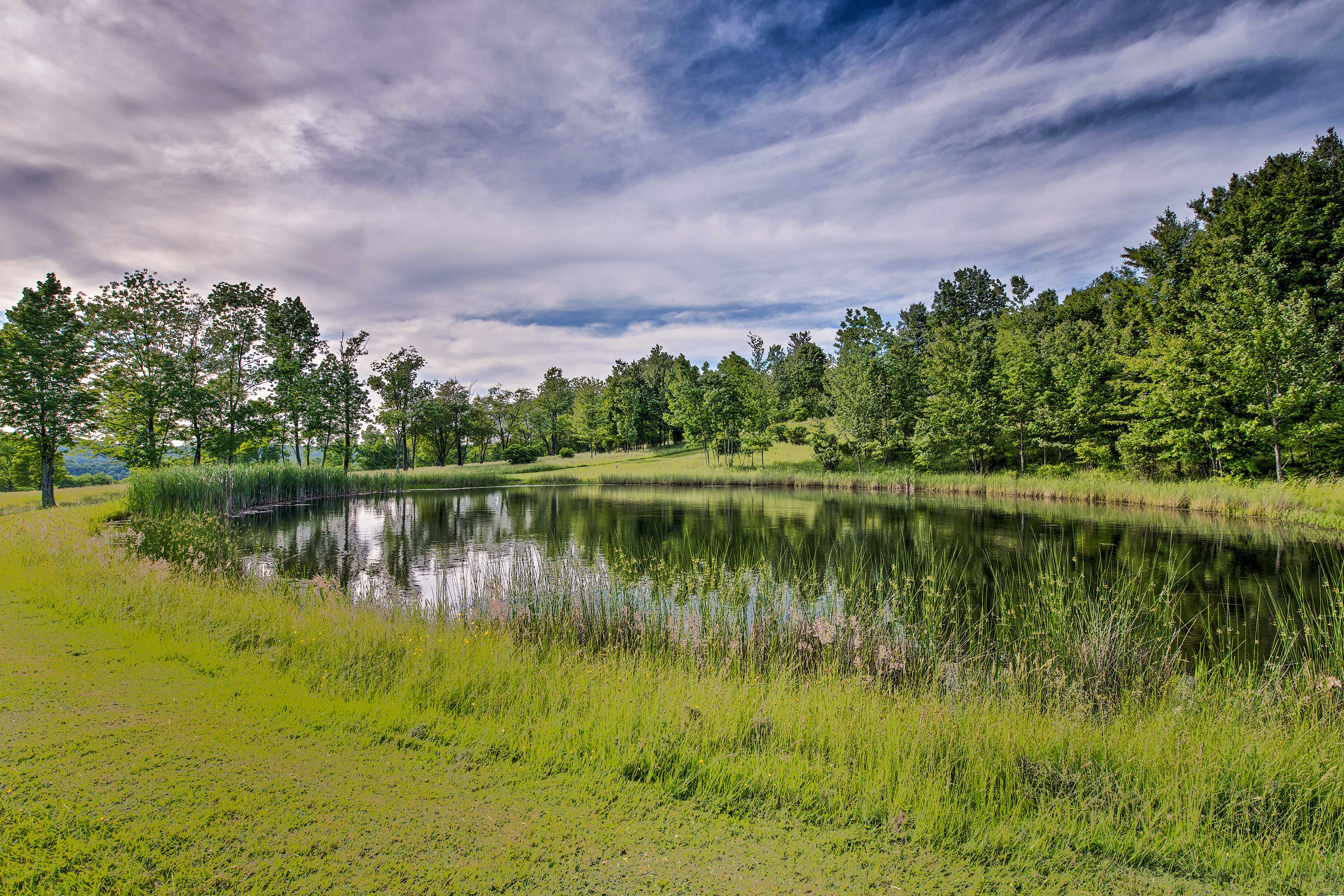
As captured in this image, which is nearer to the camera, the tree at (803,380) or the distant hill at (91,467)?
the tree at (803,380)

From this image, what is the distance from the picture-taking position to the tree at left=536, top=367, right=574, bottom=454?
7812 cm

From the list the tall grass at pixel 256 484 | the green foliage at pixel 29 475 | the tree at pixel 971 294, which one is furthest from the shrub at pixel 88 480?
the tree at pixel 971 294

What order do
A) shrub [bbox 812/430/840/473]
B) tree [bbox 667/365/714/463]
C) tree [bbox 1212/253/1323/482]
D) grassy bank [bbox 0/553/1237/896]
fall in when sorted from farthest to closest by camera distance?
tree [bbox 667/365/714/463] → shrub [bbox 812/430/840/473] → tree [bbox 1212/253/1323/482] → grassy bank [bbox 0/553/1237/896]

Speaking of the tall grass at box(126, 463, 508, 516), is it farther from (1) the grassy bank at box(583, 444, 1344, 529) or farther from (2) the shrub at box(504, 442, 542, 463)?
(1) the grassy bank at box(583, 444, 1344, 529)

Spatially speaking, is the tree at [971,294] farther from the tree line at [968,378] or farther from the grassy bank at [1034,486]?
the grassy bank at [1034,486]

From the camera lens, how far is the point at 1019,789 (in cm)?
369

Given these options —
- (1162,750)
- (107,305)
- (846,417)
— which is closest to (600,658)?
(1162,750)

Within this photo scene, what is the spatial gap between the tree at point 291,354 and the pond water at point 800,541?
15979 mm

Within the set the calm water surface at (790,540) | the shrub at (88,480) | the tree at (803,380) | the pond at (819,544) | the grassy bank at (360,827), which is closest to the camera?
the grassy bank at (360,827)

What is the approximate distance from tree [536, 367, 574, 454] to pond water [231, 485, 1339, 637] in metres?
45.8

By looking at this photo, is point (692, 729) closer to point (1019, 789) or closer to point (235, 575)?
point (1019, 789)

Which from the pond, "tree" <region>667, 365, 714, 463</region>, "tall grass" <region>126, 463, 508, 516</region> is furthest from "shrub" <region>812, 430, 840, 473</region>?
"tall grass" <region>126, 463, 508, 516</region>

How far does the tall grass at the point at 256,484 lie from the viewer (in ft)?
66.0

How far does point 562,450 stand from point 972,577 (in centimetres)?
7047
